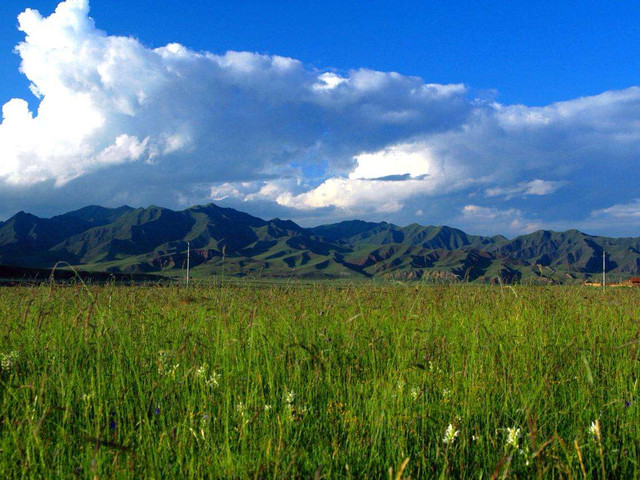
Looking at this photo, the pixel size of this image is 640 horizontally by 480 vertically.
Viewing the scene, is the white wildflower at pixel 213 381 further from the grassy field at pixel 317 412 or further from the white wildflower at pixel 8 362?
the white wildflower at pixel 8 362

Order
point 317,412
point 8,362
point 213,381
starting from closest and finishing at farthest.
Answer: point 317,412 < point 213,381 < point 8,362

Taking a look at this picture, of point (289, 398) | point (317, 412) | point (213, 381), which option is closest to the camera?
point (289, 398)

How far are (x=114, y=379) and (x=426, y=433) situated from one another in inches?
104

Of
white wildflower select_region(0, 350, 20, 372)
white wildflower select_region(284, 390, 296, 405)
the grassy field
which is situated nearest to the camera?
the grassy field

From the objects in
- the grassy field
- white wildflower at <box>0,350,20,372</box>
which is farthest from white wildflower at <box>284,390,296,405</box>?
white wildflower at <box>0,350,20,372</box>

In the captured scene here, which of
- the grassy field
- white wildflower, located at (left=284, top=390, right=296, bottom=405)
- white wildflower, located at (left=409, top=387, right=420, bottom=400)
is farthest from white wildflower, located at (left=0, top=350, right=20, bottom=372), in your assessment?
white wildflower, located at (left=409, top=387, right=420, bottom=400)

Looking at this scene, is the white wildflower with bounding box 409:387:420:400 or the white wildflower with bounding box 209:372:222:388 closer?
the white wildflower with bounding box 409:387:420:400

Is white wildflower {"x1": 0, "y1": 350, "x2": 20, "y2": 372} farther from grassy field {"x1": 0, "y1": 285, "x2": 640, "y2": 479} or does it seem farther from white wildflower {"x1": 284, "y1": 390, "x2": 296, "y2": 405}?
white wildflower {"x1": 284, "y1": 390, "x2": 296, "y2": 405}

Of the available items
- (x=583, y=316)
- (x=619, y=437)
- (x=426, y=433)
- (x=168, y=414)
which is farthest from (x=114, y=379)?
(x=583, y=316)

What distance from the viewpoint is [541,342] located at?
5.00 metres

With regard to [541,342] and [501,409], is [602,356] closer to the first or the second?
[541,342]

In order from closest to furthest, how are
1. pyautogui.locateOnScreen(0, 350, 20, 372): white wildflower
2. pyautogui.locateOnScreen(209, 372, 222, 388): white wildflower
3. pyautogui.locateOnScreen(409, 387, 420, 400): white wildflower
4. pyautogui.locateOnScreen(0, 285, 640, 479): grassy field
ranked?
pyautogui.locateOnScreen(0, 285, 640, 479): grassy field, pyautogui.locateOnScreen(409, 387, 420, 400): white wildflower, pyautogui.locateOnScreen(209, 372, 222, 388): white wildflower, pyautogui.locateOnScreen(0, 350, 20, 372): white wildflower

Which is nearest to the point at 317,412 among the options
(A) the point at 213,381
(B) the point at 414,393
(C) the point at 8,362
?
(B) the point at 414,393

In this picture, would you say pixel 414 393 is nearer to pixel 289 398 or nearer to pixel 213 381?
pixel 289 398
